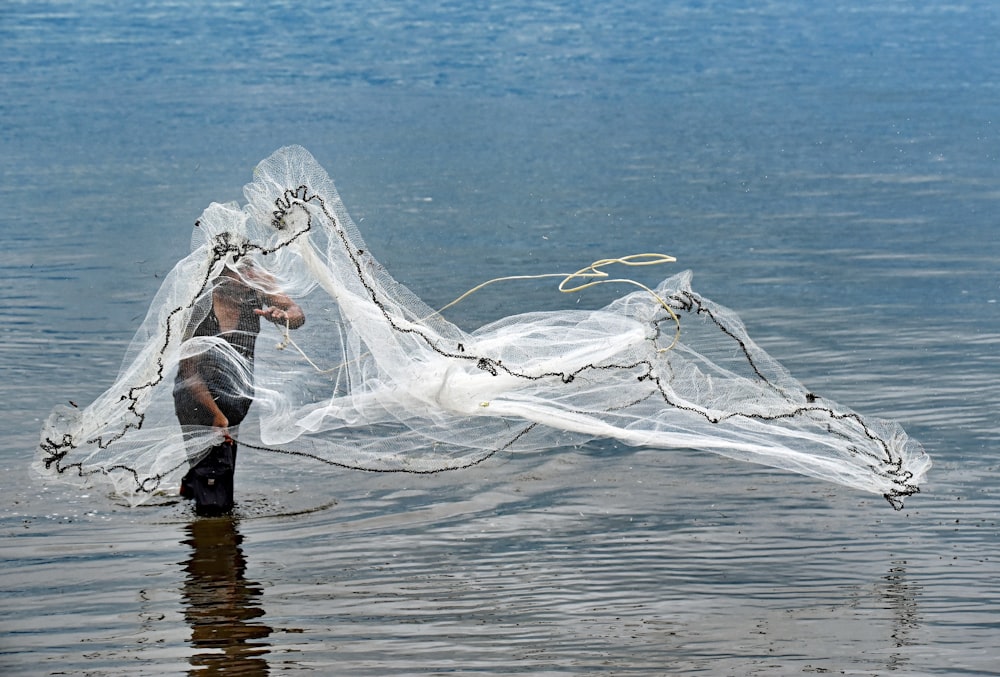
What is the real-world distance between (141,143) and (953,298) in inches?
505

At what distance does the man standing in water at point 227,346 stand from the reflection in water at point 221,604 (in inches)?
15.6

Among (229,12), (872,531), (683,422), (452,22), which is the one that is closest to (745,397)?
(683,422)

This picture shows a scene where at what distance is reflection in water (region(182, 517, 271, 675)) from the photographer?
5473 mm

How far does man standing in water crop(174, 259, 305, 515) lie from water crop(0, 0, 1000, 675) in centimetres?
66

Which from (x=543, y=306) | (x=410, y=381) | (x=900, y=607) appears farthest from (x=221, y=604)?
(x=543, y=306)

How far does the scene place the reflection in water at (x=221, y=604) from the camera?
547 cm

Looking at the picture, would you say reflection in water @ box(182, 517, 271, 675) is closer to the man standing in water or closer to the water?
the water

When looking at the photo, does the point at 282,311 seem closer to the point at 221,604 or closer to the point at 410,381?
the point at 410,381

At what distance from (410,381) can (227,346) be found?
853mm

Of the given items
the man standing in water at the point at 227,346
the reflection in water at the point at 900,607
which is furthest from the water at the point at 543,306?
the man standing in water at the point at 227,346

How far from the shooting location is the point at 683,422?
6.41 m

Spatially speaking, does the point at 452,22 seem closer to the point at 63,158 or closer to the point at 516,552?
the point at 63,158

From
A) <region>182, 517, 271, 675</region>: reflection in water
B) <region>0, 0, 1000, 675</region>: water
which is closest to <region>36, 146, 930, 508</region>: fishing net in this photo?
<region>182, 517, 271, 675</region>: reflection in water

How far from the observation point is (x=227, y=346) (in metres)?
6.36
